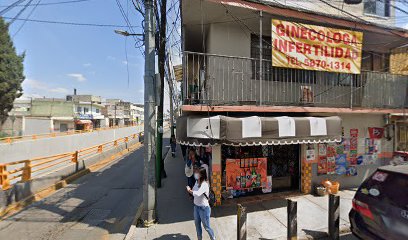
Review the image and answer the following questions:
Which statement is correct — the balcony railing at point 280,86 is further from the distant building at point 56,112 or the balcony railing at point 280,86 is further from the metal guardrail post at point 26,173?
the distant building at point 56,112

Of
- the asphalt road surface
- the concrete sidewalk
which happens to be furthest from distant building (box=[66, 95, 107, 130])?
the concrete sidewalk

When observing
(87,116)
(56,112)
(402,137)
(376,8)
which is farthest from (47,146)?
(87,116)

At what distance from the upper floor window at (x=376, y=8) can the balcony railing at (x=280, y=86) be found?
3.31 metres

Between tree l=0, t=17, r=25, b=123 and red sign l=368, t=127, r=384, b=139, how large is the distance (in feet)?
116

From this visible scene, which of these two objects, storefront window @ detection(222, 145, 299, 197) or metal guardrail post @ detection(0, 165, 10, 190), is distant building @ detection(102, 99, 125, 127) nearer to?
metal guardrail post @ detection(0, 165, 10, 190)

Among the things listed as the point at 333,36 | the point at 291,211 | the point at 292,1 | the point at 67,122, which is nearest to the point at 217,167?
the point at 291,211

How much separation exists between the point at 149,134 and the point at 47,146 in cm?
1685

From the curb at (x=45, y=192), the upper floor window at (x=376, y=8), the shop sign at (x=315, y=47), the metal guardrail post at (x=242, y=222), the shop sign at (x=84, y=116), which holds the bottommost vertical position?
the curb at (x=45, y=192)

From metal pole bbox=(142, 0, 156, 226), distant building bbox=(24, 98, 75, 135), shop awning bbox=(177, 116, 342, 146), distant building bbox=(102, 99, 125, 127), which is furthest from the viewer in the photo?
distant building bbox=(102, 99, 125, 127)

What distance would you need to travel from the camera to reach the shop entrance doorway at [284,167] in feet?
27.0

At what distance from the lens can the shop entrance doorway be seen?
8.22m

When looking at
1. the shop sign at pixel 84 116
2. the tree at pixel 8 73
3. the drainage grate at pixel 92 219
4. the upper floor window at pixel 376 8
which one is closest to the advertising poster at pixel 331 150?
the upper floor window at pixel 376 8

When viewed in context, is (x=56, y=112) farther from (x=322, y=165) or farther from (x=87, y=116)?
(x=322, y=165)

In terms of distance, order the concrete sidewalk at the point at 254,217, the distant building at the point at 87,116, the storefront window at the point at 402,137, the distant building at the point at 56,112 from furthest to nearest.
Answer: the distant building at the point at 87,116
the distant building at the point at 56,112
the storefront window at the point at 402,137
the concrete sidewalk at the point at 254,217
